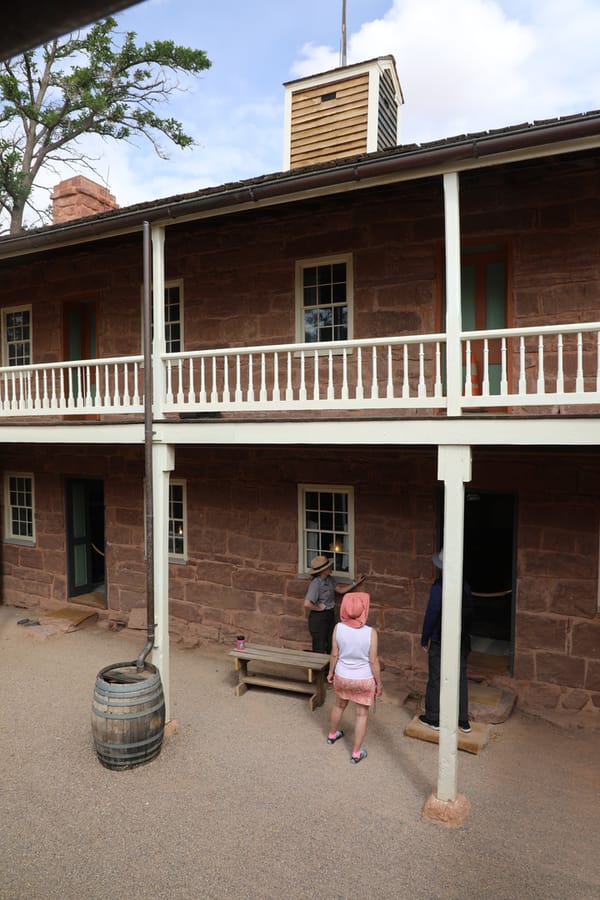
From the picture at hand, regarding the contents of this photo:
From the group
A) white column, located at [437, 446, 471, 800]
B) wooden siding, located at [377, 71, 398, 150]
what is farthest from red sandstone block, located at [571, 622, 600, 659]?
wooden siding, located at [377, 71, 398, 150]

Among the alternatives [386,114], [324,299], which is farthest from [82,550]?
[386,114]

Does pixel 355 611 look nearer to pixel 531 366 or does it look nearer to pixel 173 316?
pixel 531 366

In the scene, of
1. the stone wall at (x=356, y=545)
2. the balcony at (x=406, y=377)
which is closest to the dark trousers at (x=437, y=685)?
the stone wall at (x=356, y=545)

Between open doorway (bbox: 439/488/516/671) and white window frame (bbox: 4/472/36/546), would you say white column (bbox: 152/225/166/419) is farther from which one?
open doorway (bbox: 439/488/516/671)

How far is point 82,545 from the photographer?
11.8 metres

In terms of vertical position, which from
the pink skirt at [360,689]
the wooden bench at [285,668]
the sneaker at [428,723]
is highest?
the pink skirt at [360,689]

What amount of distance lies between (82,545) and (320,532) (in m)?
5.29

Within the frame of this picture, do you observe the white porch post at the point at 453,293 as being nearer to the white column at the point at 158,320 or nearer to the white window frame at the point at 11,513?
the white column at the point at 158,320

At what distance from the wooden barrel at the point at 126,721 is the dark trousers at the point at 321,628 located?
2.71 m

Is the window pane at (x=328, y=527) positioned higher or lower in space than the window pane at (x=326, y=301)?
lower

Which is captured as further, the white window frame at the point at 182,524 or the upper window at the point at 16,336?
the upper window at the point at 16,336

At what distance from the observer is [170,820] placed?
5328 millimetres

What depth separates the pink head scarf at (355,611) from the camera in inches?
239

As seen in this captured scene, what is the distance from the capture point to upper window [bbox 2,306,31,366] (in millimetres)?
11492
